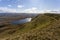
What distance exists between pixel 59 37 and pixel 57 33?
1745mm

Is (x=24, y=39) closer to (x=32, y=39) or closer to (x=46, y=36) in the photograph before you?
(x=32, y=39)

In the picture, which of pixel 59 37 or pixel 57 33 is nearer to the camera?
A: pixel 59 37

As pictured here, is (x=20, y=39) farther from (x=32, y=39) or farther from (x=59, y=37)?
(x=59, y=37)

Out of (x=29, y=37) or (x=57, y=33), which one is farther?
(x=57, y=33)

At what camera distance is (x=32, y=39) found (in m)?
17.6

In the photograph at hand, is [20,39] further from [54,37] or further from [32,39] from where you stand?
[54,37]

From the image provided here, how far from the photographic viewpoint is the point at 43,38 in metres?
17.6

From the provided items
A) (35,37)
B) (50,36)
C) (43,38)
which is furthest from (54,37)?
(35,37)

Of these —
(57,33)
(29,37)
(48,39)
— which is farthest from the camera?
(57,33)

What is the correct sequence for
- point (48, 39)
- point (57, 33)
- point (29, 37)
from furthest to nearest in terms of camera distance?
1. point (57, 33)
2. point (29, 37)
3. point (48, 39)

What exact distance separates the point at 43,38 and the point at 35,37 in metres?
1.33

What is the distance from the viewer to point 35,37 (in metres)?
18.2

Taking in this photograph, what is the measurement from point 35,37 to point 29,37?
0.99 metres

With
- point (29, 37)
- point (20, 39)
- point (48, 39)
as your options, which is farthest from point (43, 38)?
point (20, 39)
